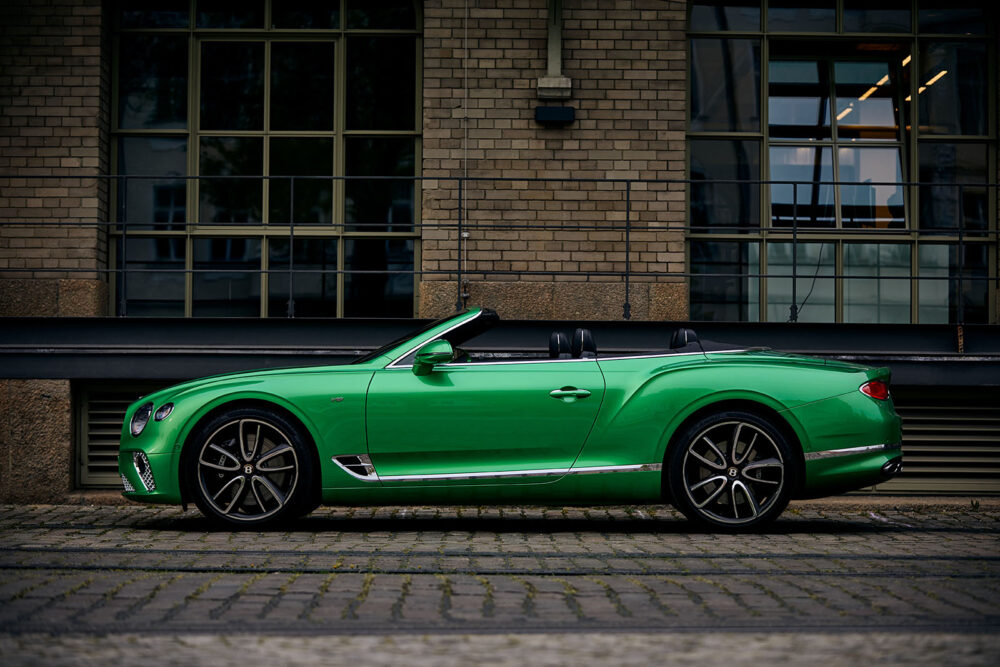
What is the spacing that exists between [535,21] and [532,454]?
5.68 meters

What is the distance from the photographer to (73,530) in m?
8.08

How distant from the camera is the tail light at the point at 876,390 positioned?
794 cm

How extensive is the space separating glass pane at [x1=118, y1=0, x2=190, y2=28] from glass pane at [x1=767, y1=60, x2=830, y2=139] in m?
5.89

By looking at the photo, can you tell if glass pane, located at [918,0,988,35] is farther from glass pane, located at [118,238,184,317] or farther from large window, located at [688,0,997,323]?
glass pane, located at [118,238,184,317]

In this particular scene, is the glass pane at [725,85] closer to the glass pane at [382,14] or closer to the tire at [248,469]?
the glass pane at [382,14]

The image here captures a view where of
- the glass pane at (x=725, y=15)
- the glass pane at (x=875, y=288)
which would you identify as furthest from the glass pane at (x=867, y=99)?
the glass pane at (x=875, y=288)

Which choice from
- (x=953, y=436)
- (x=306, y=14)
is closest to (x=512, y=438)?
(x=953, y=436)

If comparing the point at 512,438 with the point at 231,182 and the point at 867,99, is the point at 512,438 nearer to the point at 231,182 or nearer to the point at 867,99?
the point at 231,182

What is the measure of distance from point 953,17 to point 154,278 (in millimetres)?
8366

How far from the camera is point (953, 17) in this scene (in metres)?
12.7

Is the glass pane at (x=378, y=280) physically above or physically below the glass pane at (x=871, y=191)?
below

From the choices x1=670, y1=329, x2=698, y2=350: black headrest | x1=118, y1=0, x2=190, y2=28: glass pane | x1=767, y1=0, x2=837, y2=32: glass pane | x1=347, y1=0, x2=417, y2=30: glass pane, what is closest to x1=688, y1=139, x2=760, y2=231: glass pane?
x1=767, y1=0, x2=837, y2=32: glass pane

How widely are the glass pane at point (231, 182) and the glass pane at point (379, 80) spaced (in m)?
1.04

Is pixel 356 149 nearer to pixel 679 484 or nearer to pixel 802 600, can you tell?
pixel 679 484
